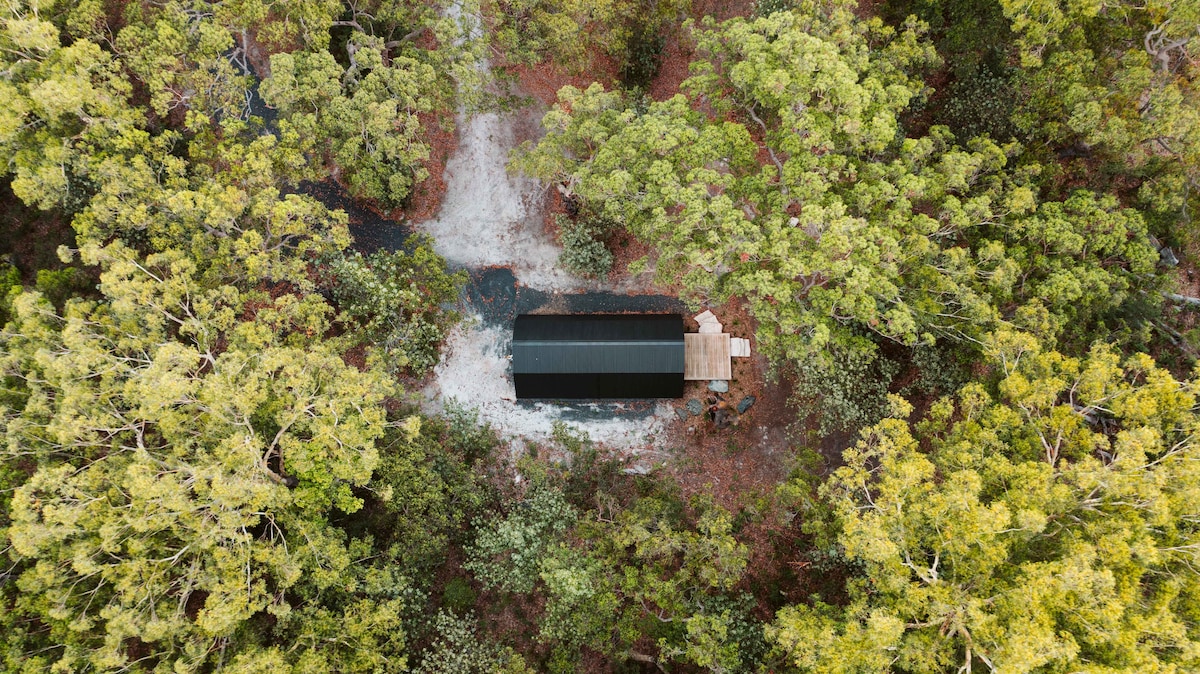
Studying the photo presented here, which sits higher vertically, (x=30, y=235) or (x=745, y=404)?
(x=30, y=235)

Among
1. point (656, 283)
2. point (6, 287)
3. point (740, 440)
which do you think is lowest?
point (740, 440)

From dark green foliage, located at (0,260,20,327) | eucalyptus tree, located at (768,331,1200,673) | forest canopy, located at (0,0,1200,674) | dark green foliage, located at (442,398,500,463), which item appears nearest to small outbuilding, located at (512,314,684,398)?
dark green foliage, located at (442,398,500,463)

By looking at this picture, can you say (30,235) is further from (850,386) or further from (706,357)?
(850,386)

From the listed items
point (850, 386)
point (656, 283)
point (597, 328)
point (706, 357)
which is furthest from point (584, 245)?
point (850, 386)

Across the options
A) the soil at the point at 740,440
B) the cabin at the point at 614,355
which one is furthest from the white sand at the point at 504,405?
the soil at the point at 740,440

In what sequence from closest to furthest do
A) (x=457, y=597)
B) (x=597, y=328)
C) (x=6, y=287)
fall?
(x=6, y=287) → (x=457, y=597) → (x=597, y=328)

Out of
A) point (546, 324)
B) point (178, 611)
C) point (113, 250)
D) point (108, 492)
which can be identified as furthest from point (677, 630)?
point (113, 250)

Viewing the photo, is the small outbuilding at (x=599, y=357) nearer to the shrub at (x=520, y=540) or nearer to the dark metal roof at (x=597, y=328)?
the dark metal roof at (x=597, y=328)
